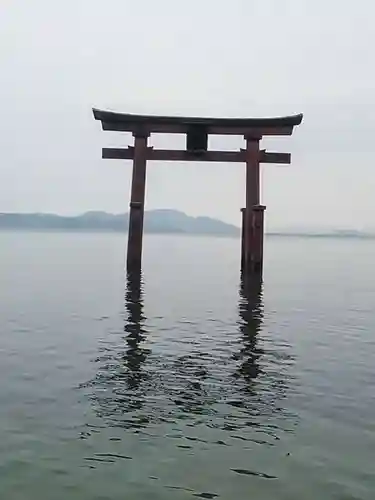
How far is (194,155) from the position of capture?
23203mm

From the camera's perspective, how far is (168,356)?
12.4m

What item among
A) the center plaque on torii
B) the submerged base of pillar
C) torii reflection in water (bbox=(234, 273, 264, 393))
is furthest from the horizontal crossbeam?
torii reflection in water (bbox=(234, 273, 264, 393))

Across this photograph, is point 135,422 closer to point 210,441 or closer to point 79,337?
point 210,441

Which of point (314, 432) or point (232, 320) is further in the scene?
point (232, 320)

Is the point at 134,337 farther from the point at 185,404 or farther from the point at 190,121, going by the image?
the point at 190,121

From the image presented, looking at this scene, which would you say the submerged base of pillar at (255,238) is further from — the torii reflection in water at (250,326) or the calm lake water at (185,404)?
the calm lake water at (185,404)

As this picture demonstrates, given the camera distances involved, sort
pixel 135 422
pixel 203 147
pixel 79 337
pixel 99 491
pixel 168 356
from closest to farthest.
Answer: pixel 99 491
pixel 135 422
pixel 168 356
pixel 79 337
pixel 203 147

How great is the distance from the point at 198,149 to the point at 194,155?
254mm

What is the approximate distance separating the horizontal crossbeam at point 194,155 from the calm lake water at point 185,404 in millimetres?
6463

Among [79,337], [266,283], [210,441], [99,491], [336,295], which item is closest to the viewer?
[99,491]

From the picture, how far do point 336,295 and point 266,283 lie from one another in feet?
12.8

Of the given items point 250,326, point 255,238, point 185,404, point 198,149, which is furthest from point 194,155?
point 185,404

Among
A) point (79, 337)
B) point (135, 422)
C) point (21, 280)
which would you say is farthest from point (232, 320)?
point (21, 280)

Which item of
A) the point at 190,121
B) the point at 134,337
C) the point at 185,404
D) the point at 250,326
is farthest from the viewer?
the point at 190,121
